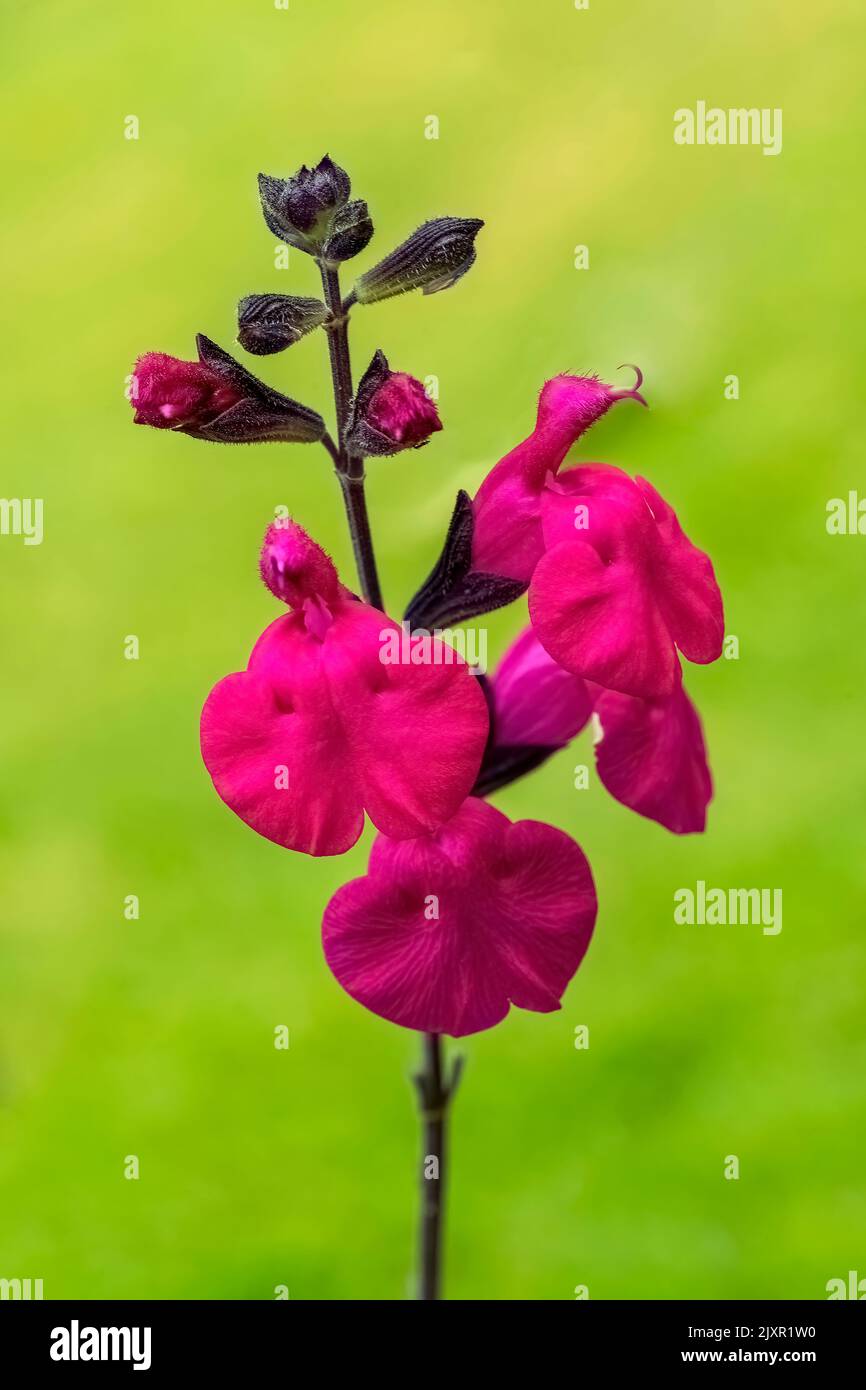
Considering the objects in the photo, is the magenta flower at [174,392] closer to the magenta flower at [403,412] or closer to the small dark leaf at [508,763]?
the magenta flower at [403,412]

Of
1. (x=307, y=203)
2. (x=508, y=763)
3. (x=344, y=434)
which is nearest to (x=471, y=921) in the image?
(x=508, y=763)

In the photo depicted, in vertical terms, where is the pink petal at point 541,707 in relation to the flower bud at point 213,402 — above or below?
below

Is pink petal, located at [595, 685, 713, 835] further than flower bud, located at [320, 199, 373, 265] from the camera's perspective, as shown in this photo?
Yes

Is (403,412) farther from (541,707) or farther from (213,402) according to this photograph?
(541,707)

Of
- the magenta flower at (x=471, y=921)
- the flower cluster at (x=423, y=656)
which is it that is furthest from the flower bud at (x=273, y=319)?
the magenta flower at (x=471, y=921)

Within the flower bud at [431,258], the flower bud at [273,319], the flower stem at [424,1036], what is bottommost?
the flower stem at [424,1036]

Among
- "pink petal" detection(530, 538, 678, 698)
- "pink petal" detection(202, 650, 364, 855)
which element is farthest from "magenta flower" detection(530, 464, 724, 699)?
"pink petal" detection(202, 650, 364, 855)

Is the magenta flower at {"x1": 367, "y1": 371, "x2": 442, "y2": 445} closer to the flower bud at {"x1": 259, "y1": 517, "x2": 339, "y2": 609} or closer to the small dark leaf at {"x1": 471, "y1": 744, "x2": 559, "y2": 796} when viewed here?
the flower bud at {"x1": 259, "y1": 517, "x2": 339, "y2": 609}
